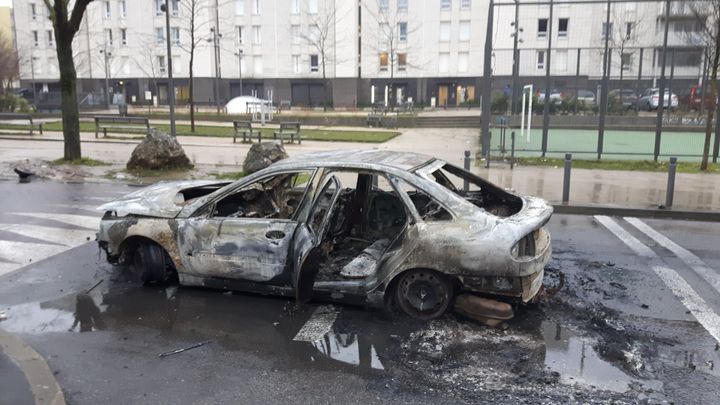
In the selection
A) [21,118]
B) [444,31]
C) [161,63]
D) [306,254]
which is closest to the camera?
[306,254]

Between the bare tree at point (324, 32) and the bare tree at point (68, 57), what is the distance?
141 feet

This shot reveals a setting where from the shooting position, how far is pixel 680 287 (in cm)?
678

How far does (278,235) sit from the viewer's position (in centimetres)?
586

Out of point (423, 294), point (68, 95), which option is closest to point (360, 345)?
point (423, 294)

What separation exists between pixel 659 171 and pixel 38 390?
15089mm

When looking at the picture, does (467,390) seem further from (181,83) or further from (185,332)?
(181,83)

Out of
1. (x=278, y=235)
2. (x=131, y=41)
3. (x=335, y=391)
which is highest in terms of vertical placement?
(x=131, y=41)

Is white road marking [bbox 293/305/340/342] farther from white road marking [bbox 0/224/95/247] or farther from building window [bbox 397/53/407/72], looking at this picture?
building window [bbox 397/53/407/72]

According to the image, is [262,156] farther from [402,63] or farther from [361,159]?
[402,63]

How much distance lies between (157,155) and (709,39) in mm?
15565

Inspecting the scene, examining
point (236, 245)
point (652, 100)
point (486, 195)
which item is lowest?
point (236, 245)

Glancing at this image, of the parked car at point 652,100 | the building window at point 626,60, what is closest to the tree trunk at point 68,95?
the building window at point 626,60

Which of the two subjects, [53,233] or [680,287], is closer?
[680,287]

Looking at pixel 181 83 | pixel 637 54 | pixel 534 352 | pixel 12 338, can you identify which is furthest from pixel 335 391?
pixel 181 83
